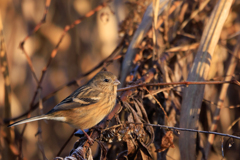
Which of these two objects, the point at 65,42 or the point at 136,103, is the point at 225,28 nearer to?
the point at 136,103

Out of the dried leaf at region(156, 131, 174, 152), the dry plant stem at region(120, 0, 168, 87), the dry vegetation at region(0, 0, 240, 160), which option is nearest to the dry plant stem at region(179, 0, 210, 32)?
the dry vegetation at region(0, 0, 240, 160)

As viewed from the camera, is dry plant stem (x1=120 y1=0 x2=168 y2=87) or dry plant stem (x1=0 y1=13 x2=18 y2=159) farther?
dry plant stem (x1=0 y1=13 x2=18 y2=159)

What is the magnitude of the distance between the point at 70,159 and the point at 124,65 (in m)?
1.56

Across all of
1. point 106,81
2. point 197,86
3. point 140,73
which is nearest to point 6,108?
point 106,81

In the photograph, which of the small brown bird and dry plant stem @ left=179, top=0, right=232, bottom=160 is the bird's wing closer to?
the small brown bird

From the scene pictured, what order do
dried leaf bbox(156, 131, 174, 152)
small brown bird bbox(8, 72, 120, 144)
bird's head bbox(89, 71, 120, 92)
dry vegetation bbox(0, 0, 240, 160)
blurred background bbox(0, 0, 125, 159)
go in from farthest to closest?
blurred background bbox(0, 0, 125, 159) < bird's head bbox(89, 71, 120, 92) < small brown bird bbox(8, 72, 120, 144) < dry vegetation bbox(0, 0, 240, 160) < dried leaf bbox(156, 131, 174, 152)

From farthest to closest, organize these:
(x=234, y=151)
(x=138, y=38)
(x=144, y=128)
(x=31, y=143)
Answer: (x=31, y=143) → (x=234, y=151) → (x=138, y=38) → (x=144, y=128)

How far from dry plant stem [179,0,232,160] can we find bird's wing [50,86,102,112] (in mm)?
952

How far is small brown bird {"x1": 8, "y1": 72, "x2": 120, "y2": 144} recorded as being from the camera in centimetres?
236

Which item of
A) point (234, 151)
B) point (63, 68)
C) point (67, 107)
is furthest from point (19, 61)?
point (234, 151)

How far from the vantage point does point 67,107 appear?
238 cm

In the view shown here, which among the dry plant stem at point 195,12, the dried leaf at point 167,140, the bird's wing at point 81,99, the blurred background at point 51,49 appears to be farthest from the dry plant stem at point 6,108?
the dry plant stem at point 195,12

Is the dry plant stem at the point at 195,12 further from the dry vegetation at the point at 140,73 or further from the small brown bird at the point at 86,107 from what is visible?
the small brown bird at the point at 86,107

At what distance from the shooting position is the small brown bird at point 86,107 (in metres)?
2.36
